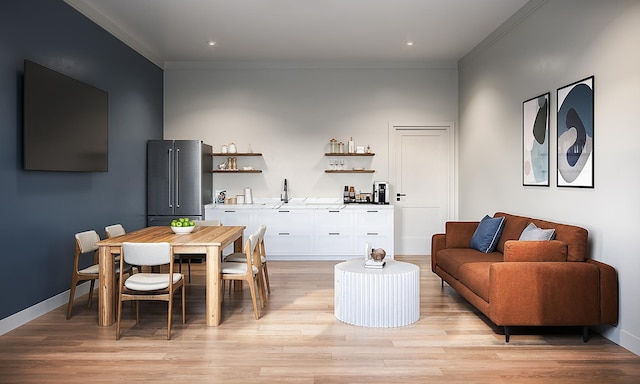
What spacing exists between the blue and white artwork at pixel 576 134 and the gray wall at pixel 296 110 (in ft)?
11.1

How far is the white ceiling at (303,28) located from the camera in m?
5.18

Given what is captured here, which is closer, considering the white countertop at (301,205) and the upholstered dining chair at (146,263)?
the upholstered dining chair at (146,263)

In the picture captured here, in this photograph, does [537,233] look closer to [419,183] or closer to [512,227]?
[512,227]

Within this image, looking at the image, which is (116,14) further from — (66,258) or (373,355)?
(373,355)

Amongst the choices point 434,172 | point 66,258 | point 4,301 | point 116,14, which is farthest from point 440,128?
point 4,301

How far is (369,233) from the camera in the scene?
7.31m

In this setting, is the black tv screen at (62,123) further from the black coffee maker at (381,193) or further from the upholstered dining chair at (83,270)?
the black coffee maker at (381,193)

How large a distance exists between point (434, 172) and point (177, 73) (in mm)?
4382

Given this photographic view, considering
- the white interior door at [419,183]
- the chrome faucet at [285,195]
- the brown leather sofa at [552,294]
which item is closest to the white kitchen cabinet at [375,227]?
the white interior door at [419,183]

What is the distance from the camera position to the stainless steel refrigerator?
695cm

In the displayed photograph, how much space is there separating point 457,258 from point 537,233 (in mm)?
907

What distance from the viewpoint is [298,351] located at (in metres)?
3.47

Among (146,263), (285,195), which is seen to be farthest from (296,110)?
(146,263)

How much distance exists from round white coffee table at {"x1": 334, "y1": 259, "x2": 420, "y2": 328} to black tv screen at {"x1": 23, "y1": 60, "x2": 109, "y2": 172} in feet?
9.26
